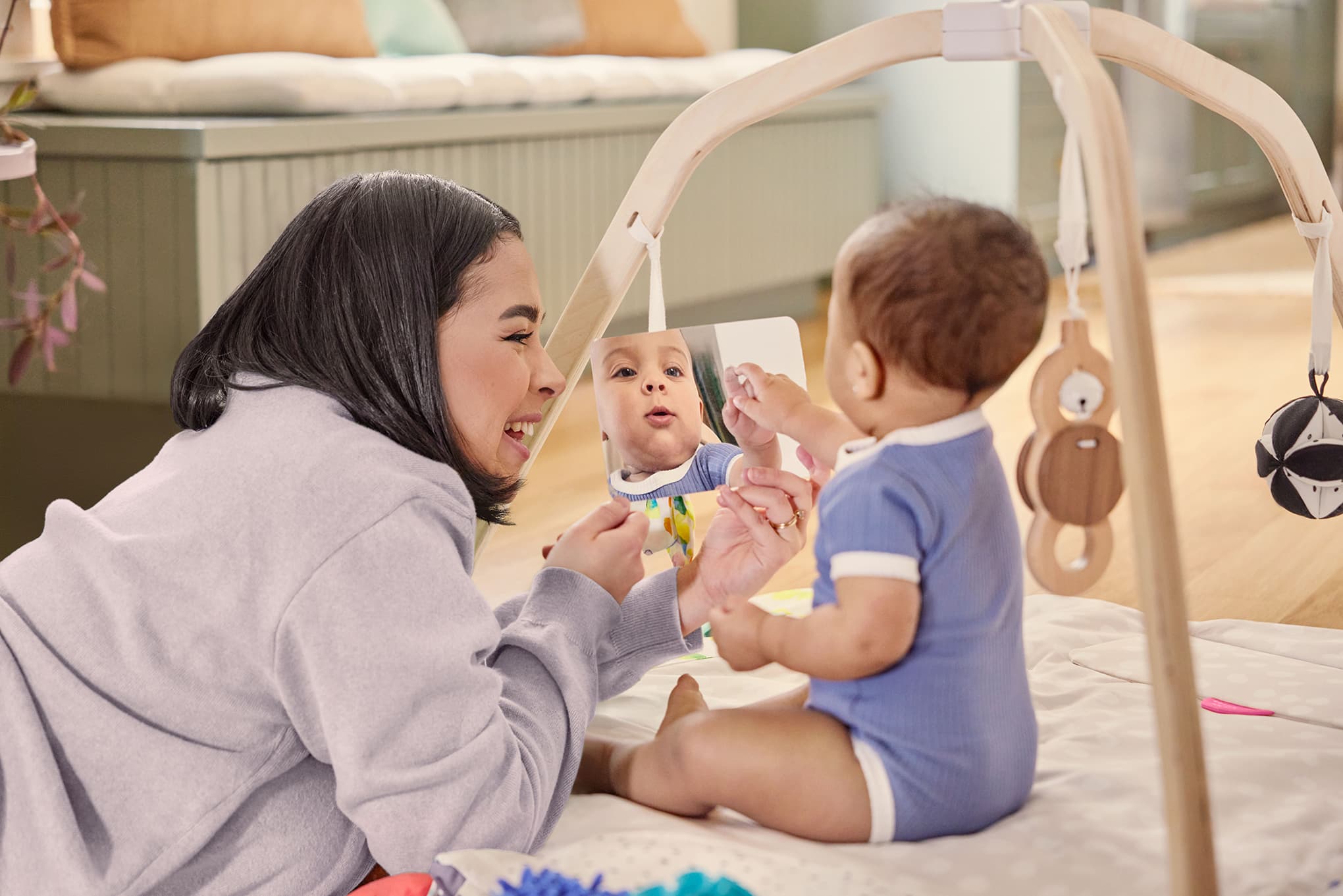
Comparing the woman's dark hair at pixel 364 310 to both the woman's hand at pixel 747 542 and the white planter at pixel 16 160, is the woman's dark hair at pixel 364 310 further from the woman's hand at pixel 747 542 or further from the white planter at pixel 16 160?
the white planter at pixel 16 160

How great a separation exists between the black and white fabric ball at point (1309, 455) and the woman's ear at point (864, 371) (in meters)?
0.58

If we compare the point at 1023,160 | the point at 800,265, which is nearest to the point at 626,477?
the point at 800,265

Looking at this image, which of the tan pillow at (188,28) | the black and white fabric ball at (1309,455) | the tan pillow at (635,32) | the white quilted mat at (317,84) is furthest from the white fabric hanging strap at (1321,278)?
the tan pillow at (635,32)

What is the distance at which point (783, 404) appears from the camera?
0.88m

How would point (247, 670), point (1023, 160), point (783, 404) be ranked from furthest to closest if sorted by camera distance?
point (1023, 160) < point (783, 404) < point (247, 670)

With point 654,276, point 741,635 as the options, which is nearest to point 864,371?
point 741,635

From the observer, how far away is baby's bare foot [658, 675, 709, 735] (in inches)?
36.9

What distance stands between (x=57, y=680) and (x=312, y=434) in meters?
0.19

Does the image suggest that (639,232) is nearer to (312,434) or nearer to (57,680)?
(312,434)

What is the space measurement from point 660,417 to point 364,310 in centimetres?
23

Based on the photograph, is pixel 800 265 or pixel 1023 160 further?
pixel 1023 160

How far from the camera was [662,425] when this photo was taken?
971 mm

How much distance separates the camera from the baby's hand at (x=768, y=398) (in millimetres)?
875

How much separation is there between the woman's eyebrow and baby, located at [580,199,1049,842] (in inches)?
8.1
